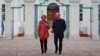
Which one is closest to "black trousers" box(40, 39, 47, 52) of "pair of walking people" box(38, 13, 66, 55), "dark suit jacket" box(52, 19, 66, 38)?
"pair of walking people" box(38, 13, 66, 55)

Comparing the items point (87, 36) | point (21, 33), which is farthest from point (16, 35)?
point (87, 36)

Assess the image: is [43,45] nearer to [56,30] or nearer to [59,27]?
[56,30]

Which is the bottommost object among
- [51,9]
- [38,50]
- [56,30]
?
[38,50]

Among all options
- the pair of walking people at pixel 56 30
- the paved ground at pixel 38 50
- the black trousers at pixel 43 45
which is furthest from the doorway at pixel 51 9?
the pair of walking people at pixel 56 30

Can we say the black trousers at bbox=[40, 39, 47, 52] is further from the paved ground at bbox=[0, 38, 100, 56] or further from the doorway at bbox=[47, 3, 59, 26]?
the doorway at bbox=[47, 3, 59, 26]

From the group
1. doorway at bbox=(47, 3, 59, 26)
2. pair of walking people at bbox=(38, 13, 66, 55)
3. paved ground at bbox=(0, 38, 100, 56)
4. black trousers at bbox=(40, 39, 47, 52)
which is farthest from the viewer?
doorway at bbox=(47, 3, 59, 26)

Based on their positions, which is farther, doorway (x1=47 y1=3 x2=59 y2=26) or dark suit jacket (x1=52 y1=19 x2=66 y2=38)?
doorway (x1=47 y1=3 x2=59 y2=26)

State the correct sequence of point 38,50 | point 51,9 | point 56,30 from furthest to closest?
point 51,9, point 38,50, point 56,30

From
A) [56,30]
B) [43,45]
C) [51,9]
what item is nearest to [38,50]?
[43,45]

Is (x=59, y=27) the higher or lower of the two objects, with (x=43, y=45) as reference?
higher

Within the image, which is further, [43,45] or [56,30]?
[43,45]

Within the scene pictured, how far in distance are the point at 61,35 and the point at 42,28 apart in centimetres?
97

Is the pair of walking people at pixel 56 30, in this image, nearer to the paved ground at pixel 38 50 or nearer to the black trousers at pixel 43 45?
the black trousers at pixel 43 45

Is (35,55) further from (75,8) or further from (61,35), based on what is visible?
(75,8)
